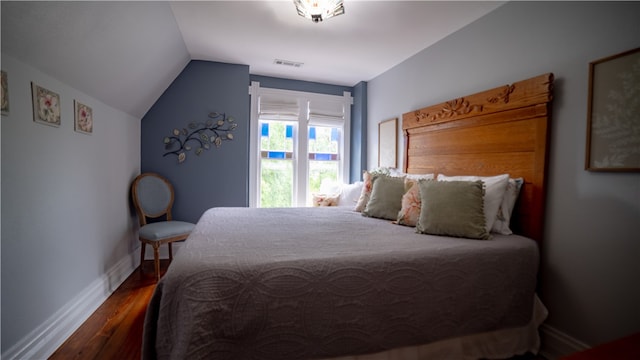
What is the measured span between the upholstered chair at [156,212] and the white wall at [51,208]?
1.05 ft

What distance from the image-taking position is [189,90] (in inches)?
133

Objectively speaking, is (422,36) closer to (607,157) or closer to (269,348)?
(607,157)

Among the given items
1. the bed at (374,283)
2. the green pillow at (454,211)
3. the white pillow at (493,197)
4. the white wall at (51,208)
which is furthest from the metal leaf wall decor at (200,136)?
the white pillow at (493,197)

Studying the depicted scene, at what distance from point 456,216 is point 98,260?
2.80 meters

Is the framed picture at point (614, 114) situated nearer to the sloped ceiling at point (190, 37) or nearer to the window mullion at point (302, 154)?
the sloped ceiling at point (190, 37)

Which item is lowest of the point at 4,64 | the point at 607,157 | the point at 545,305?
the point at 545,305

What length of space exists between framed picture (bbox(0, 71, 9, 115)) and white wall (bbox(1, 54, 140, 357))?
3 cm

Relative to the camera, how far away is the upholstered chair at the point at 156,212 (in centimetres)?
264

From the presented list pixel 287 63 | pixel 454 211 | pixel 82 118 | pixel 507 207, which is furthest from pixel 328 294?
pixel 287 63

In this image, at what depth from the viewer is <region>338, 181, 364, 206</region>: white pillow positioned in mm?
3463

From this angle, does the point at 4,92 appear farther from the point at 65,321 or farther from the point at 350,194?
the point at 350,194

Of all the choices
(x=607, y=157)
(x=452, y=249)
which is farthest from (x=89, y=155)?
(x=607, y=157)

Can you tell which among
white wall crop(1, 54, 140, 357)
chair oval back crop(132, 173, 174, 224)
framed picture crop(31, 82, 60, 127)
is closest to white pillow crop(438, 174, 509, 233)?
white wall crop(1, 54, 140, 357)

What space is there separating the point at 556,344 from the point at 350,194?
2.30m
